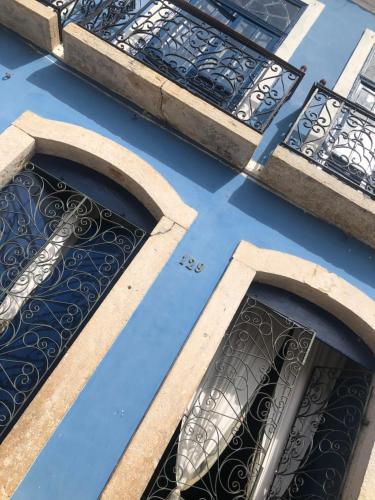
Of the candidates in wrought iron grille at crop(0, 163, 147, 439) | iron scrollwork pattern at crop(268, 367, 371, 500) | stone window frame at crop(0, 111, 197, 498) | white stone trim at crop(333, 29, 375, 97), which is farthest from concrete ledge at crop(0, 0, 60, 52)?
iron scrollwork pattern at crop(268, 367, 371, 500)

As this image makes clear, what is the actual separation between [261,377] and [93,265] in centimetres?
194

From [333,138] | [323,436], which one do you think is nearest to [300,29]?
[333,138]

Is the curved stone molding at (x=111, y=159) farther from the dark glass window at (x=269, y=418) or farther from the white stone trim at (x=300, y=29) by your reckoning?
the white stone trim at (x=300, y=29)

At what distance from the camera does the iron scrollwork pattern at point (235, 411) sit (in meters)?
4.07

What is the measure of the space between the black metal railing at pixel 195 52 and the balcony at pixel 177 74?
0.03 ft

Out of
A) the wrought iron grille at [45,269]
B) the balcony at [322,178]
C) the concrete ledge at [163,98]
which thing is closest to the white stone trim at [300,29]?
the balcony at [322,178]

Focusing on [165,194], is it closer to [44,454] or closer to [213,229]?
[213,229]

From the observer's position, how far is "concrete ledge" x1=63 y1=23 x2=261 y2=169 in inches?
178

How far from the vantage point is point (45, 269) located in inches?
169

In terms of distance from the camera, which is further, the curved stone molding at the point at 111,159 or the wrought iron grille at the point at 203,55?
the wrought iron grille at the point at 203,55

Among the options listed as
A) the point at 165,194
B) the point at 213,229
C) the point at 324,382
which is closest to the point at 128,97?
the point at 165,194

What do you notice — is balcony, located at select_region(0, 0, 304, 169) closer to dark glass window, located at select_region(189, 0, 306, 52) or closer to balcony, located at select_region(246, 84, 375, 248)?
balcony, located at select_region(246, 84, 375, 248)

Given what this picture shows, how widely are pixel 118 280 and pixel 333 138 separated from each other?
9.10ft

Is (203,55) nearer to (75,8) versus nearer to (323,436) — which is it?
(75,8)
